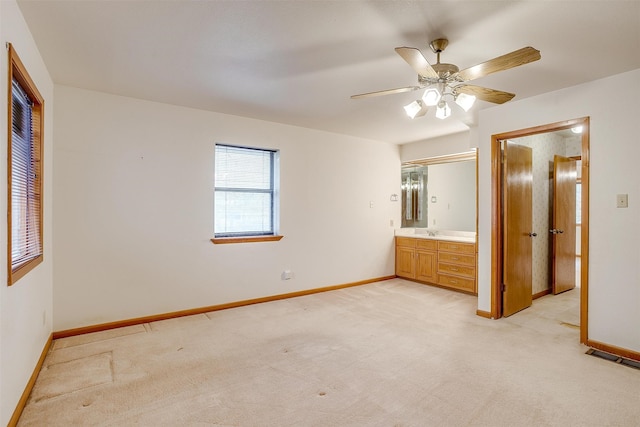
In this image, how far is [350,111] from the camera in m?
3.83

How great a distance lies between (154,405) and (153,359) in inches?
27.4

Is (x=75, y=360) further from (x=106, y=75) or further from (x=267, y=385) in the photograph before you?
(x=106, y=75)

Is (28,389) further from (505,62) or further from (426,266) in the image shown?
(426,266)

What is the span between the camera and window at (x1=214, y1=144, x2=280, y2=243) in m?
4.11

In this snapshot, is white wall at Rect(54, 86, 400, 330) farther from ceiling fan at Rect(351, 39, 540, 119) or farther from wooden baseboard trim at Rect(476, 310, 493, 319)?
ceiling fan at Rect(351, 39, 540, 119)

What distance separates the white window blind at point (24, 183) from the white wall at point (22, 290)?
17cm

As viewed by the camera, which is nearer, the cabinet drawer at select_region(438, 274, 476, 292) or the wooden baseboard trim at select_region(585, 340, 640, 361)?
the wooden baseboard trim at select_region(585, 340, 640, 361)

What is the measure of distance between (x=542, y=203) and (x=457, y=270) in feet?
4.97

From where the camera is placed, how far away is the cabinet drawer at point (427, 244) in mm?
5121

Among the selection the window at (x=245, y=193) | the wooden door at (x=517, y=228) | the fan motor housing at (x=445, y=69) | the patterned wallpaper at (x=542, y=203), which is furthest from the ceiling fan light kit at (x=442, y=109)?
the window at (x=245, y=193)

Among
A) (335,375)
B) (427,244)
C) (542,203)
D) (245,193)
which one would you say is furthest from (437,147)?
(335,375)

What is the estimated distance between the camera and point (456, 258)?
4.82m

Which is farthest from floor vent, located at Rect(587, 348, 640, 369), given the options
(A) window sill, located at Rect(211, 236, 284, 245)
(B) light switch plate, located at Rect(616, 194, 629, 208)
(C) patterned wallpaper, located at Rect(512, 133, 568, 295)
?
(A) window sill, located at Rect(211, 236, 284, 245)

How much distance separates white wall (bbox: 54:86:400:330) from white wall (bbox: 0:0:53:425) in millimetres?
222
